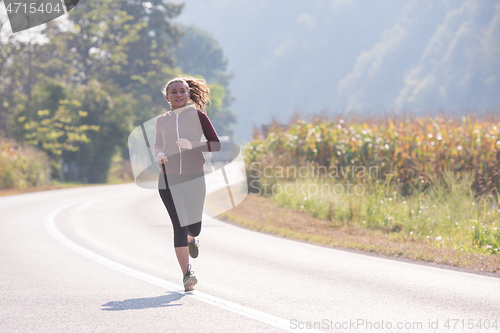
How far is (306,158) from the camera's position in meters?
20.2

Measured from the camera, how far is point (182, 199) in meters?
5.91

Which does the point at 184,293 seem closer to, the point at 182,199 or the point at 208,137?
the point at 182,199

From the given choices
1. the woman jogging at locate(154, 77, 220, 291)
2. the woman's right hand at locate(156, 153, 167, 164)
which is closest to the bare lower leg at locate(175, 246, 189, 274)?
the woman jogging at locate(154, 77, 220, 291)

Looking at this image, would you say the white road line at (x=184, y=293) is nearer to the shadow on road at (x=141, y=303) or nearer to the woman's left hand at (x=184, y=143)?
the shadow on road at (x=141, y=303)

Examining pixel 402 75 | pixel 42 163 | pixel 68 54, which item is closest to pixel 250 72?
pixel 402 75

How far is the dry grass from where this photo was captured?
815 cm

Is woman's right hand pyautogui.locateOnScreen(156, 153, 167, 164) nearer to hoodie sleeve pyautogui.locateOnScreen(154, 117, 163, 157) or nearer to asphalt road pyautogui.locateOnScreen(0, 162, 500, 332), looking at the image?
hoodie sleeve pyautogui.locateOnScreen(154, 117, 163, 157)

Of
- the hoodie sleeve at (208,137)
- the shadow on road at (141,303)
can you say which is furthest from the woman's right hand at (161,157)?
the shadow on road at (141,303)

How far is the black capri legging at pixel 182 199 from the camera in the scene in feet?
19.2

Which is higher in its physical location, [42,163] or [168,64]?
[168,64]

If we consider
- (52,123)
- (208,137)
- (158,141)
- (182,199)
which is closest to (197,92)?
(208,137)

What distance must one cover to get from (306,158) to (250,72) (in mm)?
176717

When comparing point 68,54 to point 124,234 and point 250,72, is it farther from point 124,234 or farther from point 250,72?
point 250,72

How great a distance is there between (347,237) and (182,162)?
235 inches
